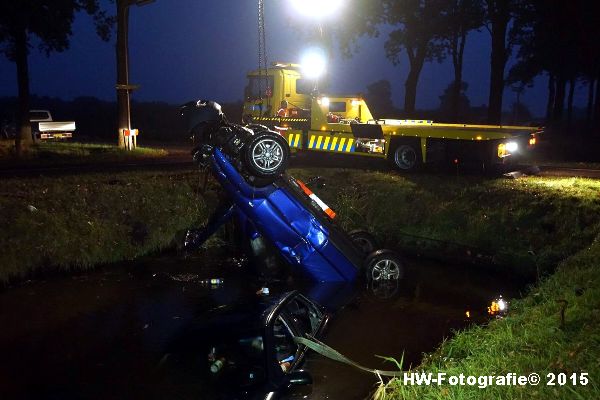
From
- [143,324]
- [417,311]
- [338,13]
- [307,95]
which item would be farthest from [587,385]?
[338,13]

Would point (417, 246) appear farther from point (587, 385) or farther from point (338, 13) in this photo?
point (338, 13)

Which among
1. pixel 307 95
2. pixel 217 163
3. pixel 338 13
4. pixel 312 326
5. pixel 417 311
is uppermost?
pixel 338 13

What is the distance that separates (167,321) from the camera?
675cm

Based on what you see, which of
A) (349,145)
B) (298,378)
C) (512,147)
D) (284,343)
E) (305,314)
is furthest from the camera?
(349,145)

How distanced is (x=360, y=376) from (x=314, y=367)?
0.51m

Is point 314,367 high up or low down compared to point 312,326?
down

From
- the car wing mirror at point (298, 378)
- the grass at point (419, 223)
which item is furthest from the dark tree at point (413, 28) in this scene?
the car wing mirror at point (298, 378)

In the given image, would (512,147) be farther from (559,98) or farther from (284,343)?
(559,98)

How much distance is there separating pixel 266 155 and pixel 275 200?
662mm

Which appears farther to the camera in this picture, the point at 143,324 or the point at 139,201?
the point at 139,201

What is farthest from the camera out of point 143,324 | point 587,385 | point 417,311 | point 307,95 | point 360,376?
point 307,95

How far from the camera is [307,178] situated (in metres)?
12.5

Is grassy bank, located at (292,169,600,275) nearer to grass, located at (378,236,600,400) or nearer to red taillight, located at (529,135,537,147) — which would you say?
red taillight, located at (529,135,537,147)

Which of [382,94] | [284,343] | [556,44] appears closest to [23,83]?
[284,343]
